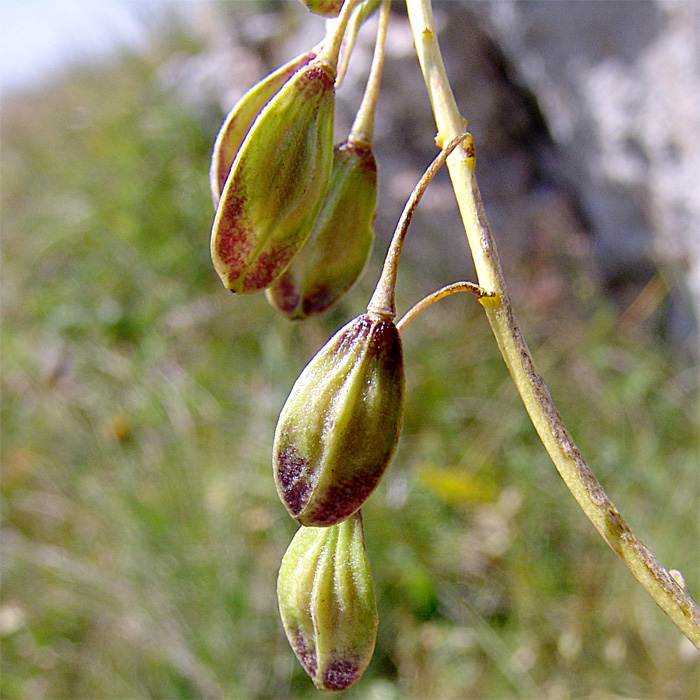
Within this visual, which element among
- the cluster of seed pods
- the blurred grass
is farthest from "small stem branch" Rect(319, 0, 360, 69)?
the blurred grass

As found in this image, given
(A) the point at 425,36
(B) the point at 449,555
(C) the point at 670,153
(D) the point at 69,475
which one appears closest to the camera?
(A) the point at 425,36

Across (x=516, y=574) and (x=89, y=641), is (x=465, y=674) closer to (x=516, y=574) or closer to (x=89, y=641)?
(x=516, y=574)

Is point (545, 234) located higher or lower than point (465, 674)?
higher

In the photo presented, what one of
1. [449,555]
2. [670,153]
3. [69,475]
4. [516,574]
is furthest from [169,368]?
[670,153]

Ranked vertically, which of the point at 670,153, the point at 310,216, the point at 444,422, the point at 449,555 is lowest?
the point at 449,555

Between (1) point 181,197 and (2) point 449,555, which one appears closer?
(2) point 449,555

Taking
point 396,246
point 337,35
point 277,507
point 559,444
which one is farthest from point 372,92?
point 277,507

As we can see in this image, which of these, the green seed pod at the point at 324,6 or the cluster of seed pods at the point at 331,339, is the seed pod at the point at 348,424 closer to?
the cluster of seed pods at the point at 331,339

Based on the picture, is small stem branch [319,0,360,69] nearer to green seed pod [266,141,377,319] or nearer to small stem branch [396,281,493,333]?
green seed pod [266,141,377,319]

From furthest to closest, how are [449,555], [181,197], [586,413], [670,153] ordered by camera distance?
1. [181,197]
2. [586,413]
3. [449,555]
4. [670,153]
